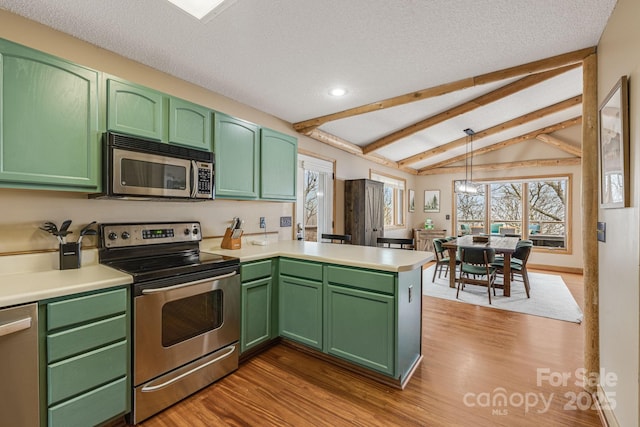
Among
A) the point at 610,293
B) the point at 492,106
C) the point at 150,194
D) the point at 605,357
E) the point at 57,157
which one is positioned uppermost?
the point at 492,106

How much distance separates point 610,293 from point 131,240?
127 inches

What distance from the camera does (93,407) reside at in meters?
1.56

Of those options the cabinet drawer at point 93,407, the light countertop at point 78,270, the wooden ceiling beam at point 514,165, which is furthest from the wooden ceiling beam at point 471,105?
the cabinet drawer at point 93,407

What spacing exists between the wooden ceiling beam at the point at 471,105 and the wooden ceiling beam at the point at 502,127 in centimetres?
183

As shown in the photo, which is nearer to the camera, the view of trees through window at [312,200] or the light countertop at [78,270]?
the light countertop at [78,270]

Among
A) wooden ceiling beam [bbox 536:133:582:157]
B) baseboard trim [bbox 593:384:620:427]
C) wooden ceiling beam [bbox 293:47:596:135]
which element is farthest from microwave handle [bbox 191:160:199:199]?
wooden ceiling beam [bbox 536:133:582:157]

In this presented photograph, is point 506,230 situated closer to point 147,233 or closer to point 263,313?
point 263,313

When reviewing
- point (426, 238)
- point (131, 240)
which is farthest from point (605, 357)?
point (426, 238)

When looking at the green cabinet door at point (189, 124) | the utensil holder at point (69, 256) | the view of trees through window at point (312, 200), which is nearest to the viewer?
the utensil holder at point (69, 256)

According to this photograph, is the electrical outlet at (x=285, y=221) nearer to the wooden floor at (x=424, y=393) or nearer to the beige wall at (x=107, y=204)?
the beige wall at (x=107, y=204)

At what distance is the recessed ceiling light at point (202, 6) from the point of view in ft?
5.32

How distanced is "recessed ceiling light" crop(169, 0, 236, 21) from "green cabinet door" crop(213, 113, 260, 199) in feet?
2.96

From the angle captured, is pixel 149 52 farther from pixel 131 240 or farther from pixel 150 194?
pixel 131 240

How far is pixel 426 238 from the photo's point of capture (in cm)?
764
